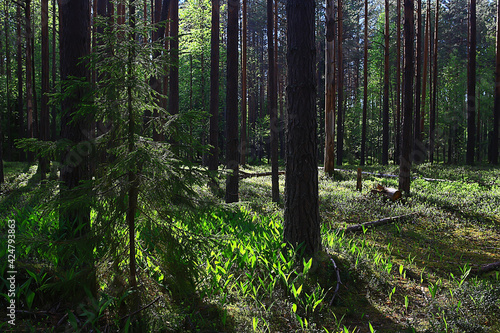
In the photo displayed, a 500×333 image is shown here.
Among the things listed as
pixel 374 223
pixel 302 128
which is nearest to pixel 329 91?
pixel 374 223

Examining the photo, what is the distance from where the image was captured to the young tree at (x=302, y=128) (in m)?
4.80

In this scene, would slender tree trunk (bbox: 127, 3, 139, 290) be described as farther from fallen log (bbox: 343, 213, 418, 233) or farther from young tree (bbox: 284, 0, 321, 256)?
fallen log (bbox: 343, 213, 418, 233)

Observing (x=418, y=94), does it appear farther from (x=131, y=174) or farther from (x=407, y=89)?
(x=131, y=174)

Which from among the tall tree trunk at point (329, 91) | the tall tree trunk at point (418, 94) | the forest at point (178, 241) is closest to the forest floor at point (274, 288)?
the forest at point (178, 241)

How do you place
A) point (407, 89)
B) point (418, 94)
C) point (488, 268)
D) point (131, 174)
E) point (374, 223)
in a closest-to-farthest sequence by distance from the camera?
point (131, 174) < point (488, 268) < point (374, 223) < point (407, 89) < point (418, 94)

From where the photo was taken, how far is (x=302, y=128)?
15.8 ft

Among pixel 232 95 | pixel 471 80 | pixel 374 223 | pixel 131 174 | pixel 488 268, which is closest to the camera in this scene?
pixel 131 174

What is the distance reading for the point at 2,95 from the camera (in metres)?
26.1

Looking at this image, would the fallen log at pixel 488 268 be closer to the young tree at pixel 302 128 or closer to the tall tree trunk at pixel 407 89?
the young tree at pixel 302 128

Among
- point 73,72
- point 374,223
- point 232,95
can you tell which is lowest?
point 374,223

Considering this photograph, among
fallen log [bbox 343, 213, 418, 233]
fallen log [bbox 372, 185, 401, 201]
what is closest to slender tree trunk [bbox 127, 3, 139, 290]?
fallen log [bbox 343, 213, 418, 233]

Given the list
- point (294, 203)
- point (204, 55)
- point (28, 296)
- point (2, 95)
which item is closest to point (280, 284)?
point (294, 203)

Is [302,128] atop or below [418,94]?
below

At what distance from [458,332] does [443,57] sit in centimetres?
4092
